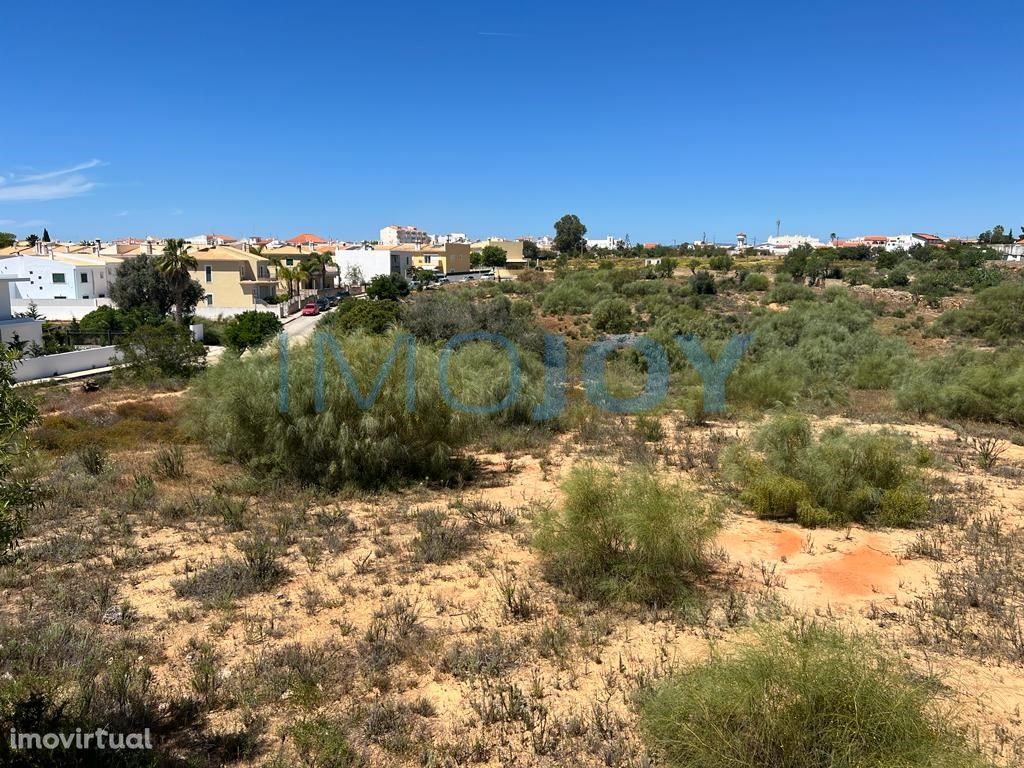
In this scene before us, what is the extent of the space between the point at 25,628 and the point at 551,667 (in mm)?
4481

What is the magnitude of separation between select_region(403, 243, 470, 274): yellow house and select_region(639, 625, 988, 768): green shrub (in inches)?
3066

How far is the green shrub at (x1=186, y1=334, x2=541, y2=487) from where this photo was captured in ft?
33.8

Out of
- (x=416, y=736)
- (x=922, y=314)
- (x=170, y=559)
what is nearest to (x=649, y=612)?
(x=416, y=736)

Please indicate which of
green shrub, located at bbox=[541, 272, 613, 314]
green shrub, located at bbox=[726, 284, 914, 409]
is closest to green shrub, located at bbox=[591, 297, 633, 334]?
green shrub, located at bbox=[541, 272, 613, 314]

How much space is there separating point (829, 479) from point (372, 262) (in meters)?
70.4

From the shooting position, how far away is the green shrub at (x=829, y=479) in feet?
28.7

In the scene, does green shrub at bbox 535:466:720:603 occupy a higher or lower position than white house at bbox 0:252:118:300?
lower

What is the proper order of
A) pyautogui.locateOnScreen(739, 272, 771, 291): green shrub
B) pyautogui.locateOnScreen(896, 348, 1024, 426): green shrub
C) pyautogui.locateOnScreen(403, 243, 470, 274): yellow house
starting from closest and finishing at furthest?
1. pyautogui.locateOnScreen(896, 348, 1024, 426): green shrub
2. pyautogui.locateOnScreen(739, 272, 771, 291): green shrub
3. pyautogui.locateOnScreen(403, 243, 470, 274): yellow house

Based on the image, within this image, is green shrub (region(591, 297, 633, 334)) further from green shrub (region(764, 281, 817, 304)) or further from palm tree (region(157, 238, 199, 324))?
palm tree (region(157, 238, 199, 324))

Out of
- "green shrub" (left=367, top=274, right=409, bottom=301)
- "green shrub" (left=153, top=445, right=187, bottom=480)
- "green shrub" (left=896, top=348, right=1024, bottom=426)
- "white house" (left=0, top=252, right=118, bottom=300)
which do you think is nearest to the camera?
"green shrub" (left=153, top=445, right=187, bottom=480)

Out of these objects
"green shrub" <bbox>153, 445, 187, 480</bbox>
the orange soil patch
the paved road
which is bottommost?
the orange soil patch

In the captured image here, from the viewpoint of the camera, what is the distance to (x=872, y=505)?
8.90m

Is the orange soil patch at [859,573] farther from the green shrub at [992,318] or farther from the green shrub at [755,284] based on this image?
the green shrub at [755,284]

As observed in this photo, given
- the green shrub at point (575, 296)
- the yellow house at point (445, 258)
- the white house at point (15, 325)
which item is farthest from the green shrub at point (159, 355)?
the yellow house at point (445, 258)
